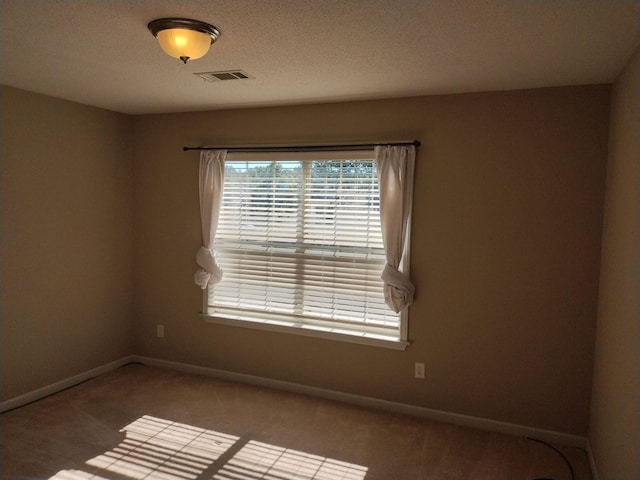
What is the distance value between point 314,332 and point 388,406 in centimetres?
83

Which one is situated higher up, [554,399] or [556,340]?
[556,340]

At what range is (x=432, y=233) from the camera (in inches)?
134

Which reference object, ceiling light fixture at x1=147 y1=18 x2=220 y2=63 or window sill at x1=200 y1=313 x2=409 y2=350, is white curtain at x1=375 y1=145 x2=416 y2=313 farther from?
ceiling light fixture at x1=147 y1=18 x2=220 y2=63

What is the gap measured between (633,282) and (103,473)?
3.05m

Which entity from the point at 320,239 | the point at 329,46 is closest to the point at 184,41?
A: the point at 329,46

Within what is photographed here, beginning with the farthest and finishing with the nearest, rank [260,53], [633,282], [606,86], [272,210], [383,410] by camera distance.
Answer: [272,210] < [383,410] < [606,86] < [260,53] < [633,282]

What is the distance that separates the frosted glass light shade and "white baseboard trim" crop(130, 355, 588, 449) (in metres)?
2.80

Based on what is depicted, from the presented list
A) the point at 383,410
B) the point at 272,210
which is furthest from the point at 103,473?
the point at 272,210

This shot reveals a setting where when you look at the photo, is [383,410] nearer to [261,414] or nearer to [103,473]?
[261,414]

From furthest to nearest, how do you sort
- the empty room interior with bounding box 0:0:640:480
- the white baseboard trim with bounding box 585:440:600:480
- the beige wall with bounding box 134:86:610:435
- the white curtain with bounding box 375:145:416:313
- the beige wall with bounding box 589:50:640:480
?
1. the white curtain with bounding box 375:145:416:313
2. the beige wall with bounding box 134:86:610:435
3. the white baseboard trim with bounding box 585:440:600:480
4. the empty room interior with bounding box 0:0:640:480
5. the beige wall with bounding box 589:50:640:480

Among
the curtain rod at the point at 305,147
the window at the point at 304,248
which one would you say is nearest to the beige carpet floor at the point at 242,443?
the window at the point at 304,248

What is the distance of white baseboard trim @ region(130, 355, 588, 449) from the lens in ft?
10.3

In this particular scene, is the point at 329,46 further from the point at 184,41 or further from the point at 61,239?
the point at 61,239

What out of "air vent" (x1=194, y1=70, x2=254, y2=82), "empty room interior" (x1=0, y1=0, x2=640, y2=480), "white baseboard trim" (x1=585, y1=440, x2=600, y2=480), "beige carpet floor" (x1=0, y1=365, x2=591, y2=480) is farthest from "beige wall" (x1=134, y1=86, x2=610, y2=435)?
"air vent" (x1=194, y1=70, x2=254, y2=82)
